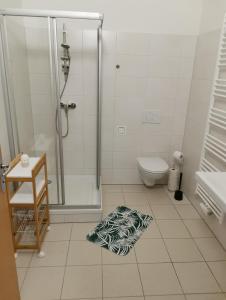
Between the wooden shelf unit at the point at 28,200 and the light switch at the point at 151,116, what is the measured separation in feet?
4.93

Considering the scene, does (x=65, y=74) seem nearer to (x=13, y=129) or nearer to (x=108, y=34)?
(x=108, y=34)

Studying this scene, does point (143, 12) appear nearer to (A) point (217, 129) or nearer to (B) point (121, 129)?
(B) point (121, 129)

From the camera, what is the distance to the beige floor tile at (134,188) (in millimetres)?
3225

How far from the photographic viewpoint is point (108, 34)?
271 centimetres

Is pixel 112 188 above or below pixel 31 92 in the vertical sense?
below

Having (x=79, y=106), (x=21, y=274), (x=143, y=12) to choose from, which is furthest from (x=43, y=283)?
(x=143, y=12)

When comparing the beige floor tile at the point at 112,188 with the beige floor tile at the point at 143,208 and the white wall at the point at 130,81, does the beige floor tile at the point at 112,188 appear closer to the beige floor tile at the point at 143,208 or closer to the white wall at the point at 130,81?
the white wall at the point at 130,81

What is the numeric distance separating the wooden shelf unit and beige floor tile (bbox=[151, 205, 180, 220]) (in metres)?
1.26

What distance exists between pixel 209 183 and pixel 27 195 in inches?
58.1

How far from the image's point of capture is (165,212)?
2756mm

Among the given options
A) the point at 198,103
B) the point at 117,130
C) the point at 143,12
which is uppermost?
the point at 143,12

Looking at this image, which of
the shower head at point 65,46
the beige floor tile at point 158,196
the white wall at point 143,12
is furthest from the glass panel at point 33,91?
the beige floor tile at point 158,196

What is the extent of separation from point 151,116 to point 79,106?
965mm

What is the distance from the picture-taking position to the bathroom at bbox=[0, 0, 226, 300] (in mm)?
1914
